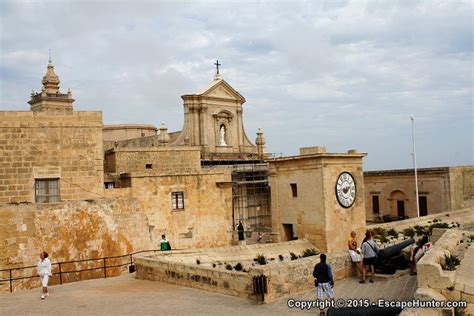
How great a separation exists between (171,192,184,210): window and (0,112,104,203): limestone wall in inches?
140

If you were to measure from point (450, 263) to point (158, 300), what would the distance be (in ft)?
20.6

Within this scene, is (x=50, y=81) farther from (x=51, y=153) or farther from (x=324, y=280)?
(x=324, y=280)

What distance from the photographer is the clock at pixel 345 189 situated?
18219 mm

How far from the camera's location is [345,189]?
1847 centimetres

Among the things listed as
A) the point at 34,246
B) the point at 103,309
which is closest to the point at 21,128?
the point at 34,246

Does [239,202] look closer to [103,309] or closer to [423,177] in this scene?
[423,177]

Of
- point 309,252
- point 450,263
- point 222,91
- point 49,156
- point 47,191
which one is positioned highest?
point 222,91

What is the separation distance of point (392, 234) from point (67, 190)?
43.4ft

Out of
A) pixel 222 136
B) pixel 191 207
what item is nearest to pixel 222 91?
pixel 222 136

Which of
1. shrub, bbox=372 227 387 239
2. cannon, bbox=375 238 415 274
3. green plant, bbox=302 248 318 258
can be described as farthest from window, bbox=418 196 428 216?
cannon, bbox=375 238 415 274

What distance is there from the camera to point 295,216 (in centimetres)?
1920

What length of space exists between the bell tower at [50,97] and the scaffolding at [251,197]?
18998 mm

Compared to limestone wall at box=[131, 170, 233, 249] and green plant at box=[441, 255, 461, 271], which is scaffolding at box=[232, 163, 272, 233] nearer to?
limestone wall at box=[131, 170, 233, 249]

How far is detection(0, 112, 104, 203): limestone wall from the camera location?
1820 centimetres
